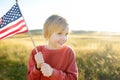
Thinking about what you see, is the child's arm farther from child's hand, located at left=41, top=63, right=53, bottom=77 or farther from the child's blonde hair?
the child's blonde hair

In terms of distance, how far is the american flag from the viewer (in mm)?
4586

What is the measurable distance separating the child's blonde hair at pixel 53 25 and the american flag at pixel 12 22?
0.32 metres

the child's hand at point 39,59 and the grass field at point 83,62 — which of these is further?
the grass field at point 83,62

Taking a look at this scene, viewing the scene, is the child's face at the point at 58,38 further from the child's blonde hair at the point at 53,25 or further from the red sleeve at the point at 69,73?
the red sleeve at the point at 69,73

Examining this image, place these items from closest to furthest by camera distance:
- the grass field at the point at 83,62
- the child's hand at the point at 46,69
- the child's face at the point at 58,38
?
the child's hand at the point at 46,69, the child's face at the point at 58,38, the grass field at the point at 83,62

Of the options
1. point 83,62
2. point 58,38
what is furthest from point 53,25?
point 83,62

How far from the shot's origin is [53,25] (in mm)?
4316

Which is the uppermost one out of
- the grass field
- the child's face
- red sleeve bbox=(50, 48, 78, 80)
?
the child's face

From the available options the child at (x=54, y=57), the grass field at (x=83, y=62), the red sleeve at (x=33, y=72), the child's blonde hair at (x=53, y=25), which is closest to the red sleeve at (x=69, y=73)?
the child at (x=54, y=57)

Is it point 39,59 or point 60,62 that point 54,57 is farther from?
point 39,59

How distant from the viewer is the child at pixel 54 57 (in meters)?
4.21

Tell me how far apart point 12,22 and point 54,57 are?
657 millimetres

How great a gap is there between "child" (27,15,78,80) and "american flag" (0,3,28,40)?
13.9 inches

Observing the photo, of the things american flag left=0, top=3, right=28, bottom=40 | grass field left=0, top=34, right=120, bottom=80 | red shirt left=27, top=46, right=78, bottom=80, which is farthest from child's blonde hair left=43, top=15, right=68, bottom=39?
grass field left=0, top=34, right=120, bottom=80
